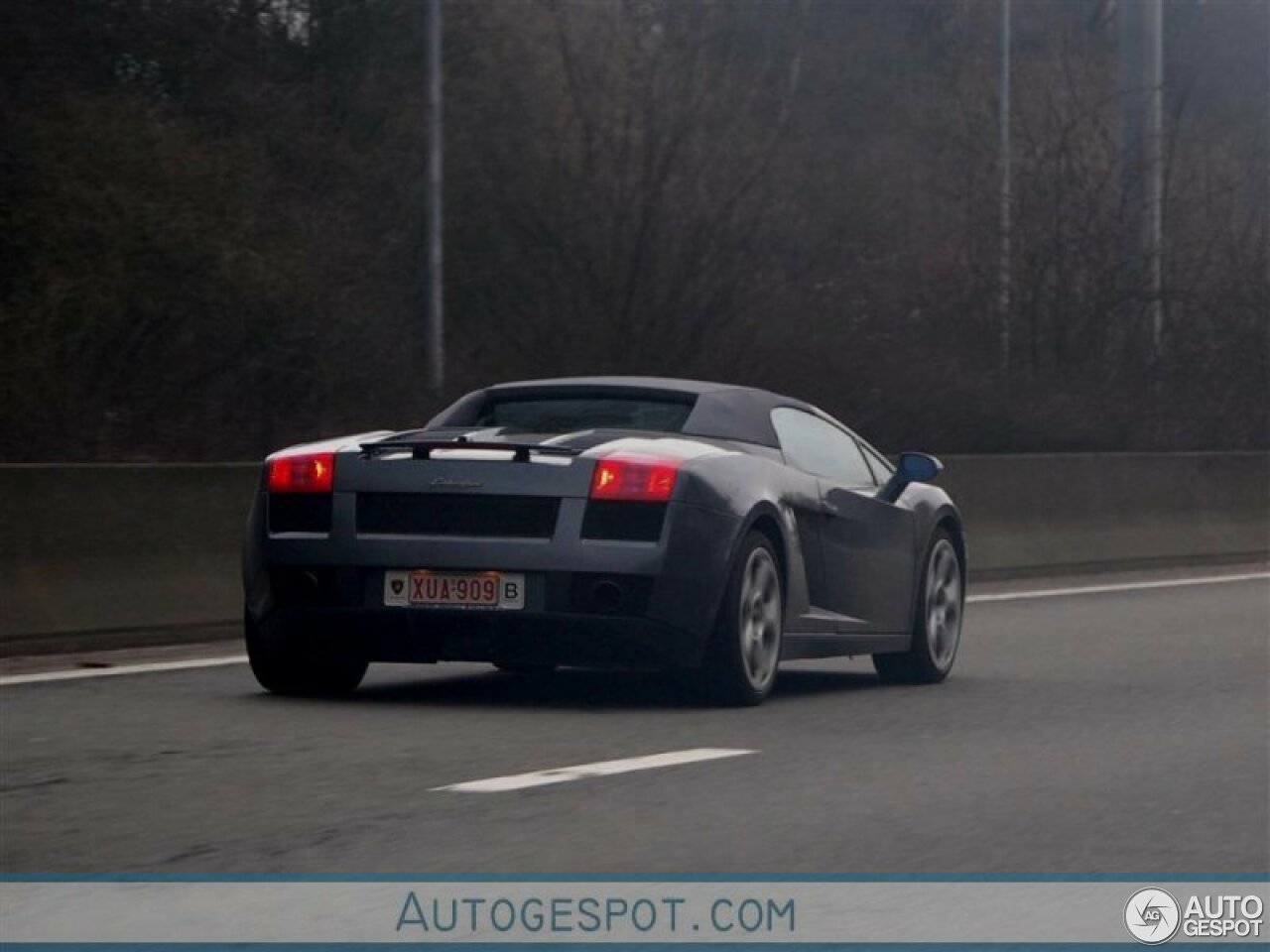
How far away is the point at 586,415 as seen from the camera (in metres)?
12.2

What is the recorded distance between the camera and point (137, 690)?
12039 millimetres

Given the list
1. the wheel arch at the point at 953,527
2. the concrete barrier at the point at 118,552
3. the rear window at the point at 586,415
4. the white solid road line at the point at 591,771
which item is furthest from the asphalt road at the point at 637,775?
the concrete barrier at the point at 118,552

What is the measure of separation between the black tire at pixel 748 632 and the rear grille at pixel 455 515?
0.81m

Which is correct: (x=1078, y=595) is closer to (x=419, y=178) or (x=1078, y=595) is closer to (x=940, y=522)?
(x=940, y=522)

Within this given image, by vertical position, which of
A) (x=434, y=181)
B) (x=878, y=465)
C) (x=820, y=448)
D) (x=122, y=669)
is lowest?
(x=122, y=669)

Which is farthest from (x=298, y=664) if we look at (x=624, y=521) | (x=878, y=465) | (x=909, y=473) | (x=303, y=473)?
(x=878, y=465)

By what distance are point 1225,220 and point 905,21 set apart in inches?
928

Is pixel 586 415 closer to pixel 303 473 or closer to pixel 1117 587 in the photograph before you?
pixel 303 473

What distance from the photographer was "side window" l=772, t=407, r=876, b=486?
12523 millimetres

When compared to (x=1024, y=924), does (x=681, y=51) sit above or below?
above

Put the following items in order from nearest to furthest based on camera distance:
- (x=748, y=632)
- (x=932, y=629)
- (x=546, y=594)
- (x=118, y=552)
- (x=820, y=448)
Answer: (x=546, y=594) → (x=748, y=632) → (x=820, y=448) → (x=932, y=629) → (x=118, y=552)

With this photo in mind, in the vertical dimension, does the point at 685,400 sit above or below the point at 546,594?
above

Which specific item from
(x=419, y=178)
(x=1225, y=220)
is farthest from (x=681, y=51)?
(x=1225, y=220)

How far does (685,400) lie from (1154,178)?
67.5 feet
